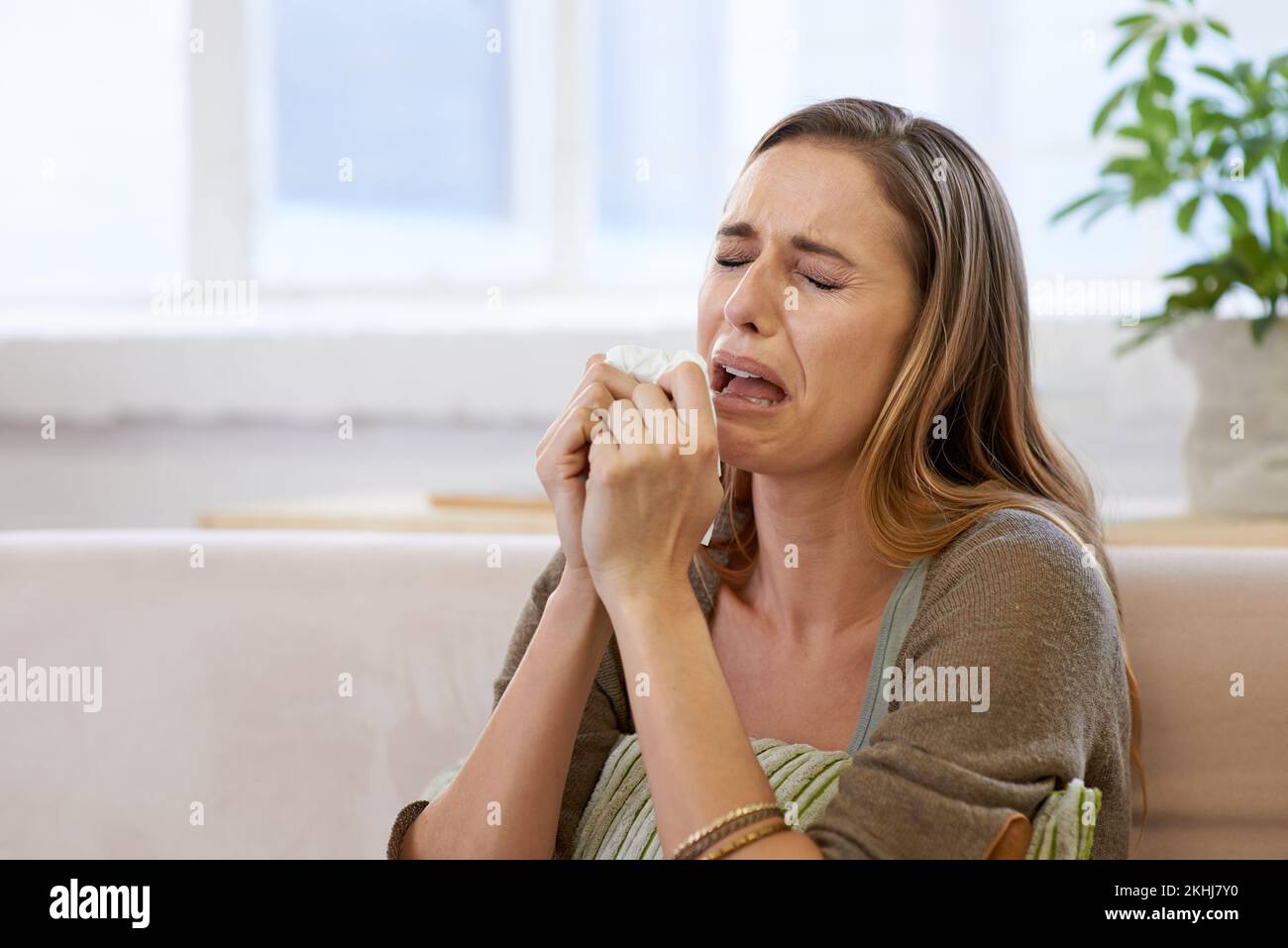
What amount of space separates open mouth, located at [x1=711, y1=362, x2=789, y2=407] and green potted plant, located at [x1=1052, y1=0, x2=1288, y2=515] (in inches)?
29.7

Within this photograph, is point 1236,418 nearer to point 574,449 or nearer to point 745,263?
point 745,263

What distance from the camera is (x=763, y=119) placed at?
7.97 ft

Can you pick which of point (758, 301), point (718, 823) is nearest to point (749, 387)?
point (758, 301)

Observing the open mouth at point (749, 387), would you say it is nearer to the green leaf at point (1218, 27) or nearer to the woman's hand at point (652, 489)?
the woman's hand at point (652, 489)

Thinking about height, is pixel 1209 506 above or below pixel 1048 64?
below

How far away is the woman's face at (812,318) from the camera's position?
3.32ft

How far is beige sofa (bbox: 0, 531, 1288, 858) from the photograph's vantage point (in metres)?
1.29

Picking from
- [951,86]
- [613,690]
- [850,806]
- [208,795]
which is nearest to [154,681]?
[208,795]

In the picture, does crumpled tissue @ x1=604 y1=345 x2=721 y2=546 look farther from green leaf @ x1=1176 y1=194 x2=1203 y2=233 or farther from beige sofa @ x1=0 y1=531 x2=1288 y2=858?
green leaf @ x1=1176 y1=194 x2=1203 y2=233

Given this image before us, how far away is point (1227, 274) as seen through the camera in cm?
157

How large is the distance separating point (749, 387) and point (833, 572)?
0.18 m

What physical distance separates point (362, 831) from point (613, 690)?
35 cm

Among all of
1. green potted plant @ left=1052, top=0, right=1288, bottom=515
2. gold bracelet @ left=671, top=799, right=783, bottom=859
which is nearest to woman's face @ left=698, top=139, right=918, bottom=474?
gold bracelet @ left=671, top=799, right=783, bottom=859

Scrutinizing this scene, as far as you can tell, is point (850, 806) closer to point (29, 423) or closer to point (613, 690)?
point (613, 690)
